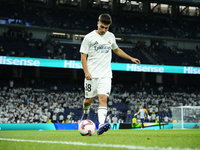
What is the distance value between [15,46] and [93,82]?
24280 mm

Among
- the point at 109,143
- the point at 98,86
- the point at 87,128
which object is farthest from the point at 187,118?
the point at 109,143

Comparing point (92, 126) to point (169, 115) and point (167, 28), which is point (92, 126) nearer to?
point (169, 115)

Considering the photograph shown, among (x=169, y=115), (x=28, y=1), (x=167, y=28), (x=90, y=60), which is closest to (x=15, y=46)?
(x=28, y=1)

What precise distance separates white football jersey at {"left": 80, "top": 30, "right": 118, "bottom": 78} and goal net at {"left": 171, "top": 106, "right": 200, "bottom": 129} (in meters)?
16.1

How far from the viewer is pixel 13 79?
92.7 feet

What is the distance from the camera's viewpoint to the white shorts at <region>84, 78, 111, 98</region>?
221 inches

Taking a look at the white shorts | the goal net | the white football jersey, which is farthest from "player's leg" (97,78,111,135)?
the goal net

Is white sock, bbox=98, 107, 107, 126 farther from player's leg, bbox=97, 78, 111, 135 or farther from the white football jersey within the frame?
the white football jersey

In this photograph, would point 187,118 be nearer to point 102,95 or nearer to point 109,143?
point 102,95

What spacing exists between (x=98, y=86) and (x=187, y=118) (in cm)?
1650

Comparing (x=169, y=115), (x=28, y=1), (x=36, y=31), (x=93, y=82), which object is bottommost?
(x=169, y=115)

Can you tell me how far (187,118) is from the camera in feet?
67.9

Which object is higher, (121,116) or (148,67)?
(148,67)

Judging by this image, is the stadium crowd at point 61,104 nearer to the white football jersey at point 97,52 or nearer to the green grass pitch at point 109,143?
the white football jersey at point 97,52
